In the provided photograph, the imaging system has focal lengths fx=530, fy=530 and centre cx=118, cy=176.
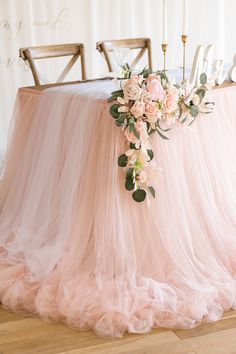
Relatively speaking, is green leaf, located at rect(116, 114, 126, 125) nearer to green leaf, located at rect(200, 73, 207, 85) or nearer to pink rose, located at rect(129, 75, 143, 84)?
pink rose, located at rect(129, 75, 143, 84)

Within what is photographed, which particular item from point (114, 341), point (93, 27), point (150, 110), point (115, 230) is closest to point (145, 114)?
point (150, 110)

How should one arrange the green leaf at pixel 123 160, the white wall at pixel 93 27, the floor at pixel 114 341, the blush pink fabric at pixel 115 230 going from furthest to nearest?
the white wall at pixel 93 27
the green leaf at pixel 123 160
the blush pink fabric at pixel 115 230
the floor at pixel 114 341

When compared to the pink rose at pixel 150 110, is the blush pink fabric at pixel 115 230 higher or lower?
lower

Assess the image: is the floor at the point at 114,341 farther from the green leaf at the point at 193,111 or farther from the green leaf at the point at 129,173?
the green leaf at the point at 193,111

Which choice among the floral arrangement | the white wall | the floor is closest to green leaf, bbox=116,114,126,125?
the floral arrangement

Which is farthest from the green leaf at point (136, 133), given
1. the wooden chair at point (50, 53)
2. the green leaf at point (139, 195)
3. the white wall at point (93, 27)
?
the white wall at point (93, 27)

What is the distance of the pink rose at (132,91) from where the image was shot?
2.02 metres

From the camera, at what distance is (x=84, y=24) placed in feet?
14.5

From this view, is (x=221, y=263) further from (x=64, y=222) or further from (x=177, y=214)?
(x=64, y=222)

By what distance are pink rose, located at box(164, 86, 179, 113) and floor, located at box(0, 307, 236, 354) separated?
82cm

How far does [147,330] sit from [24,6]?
120 inches

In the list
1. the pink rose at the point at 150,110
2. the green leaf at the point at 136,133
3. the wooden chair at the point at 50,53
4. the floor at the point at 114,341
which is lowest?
the floor at the point at 114,341

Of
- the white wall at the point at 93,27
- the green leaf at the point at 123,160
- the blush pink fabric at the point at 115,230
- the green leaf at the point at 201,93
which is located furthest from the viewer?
the white wall at the point at 93,27

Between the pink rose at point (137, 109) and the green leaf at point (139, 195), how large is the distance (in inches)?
11.7
